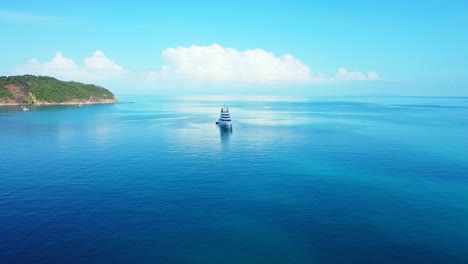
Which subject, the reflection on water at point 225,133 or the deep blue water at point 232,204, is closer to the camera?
the deep blue water at point 232,204

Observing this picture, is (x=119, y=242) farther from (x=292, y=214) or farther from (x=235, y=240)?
(x=292, y=214)

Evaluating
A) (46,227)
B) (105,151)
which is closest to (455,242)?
(46,227)

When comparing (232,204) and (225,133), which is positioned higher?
(225,133)

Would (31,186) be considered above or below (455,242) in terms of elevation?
above

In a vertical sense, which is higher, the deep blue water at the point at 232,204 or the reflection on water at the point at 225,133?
the reflection on water at the point at 225,133

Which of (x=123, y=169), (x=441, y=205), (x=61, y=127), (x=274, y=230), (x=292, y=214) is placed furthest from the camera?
(x=61, y=127)

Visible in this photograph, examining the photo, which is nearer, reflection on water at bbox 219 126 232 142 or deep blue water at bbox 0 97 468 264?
deep blue water at bbox 0 97 468 264

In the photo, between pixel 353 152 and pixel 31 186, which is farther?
pixel 353 152

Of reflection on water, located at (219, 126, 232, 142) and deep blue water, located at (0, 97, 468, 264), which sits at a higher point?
reflection on water, located at (219, 126, 232, 142)
